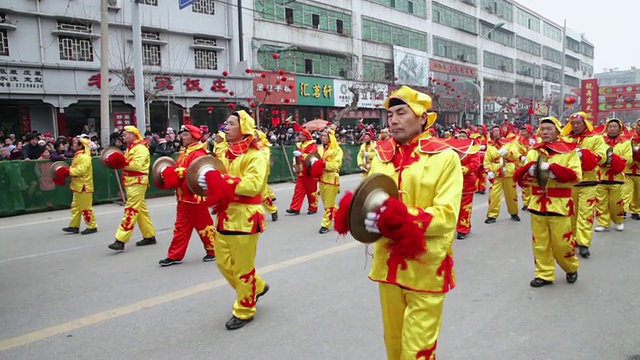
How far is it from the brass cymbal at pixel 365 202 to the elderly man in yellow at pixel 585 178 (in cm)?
480

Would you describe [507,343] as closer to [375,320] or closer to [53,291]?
[375,320]

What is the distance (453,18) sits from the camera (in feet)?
139

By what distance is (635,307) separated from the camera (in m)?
4.55

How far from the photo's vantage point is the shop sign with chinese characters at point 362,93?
95.2 ft

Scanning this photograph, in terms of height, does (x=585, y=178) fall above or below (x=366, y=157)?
below

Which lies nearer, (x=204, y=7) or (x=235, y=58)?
(x=204, y=7)

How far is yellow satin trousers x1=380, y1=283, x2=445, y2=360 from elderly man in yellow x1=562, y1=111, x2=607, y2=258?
14.4 ft

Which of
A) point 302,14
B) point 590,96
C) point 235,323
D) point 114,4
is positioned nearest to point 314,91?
point 302,14

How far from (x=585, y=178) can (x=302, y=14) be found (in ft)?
76.3

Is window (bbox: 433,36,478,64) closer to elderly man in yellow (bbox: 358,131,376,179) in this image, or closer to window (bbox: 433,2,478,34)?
window (bbox: 433,2,478,34)

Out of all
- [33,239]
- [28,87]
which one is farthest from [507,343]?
[28,87]

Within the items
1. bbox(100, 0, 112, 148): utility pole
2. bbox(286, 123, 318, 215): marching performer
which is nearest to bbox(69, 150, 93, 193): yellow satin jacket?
bbox(286, 123, 318, 215): marching performer

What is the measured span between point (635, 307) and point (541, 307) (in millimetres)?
904

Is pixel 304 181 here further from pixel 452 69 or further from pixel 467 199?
pixel 452 69
